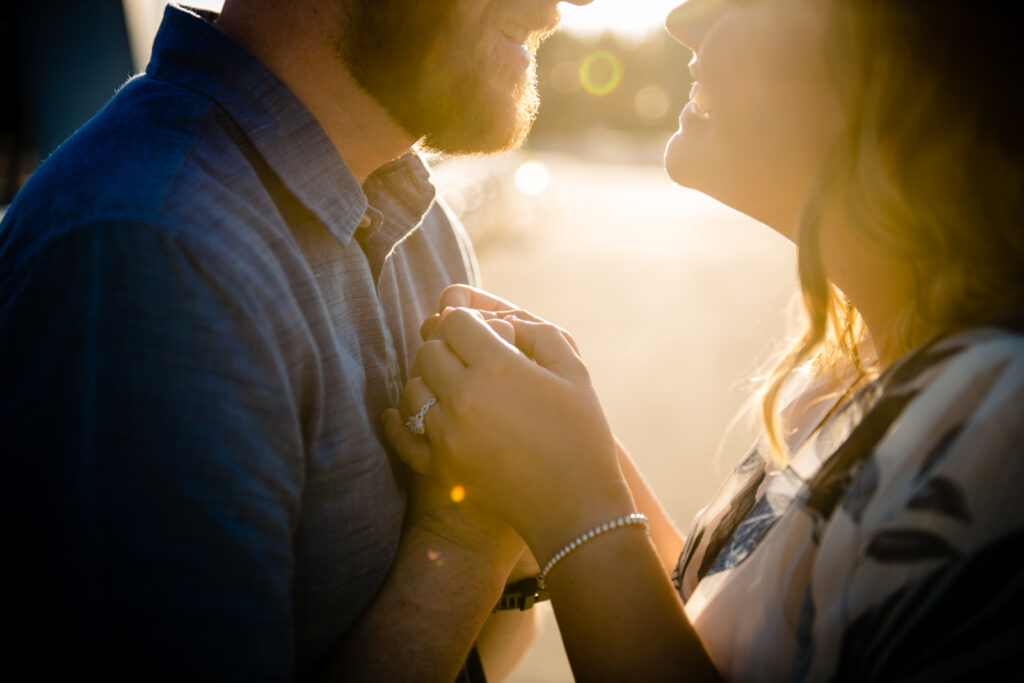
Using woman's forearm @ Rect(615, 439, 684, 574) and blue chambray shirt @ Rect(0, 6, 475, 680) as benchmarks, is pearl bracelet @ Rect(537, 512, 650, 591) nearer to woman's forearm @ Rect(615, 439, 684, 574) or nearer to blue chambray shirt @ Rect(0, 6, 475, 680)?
blue chambray shirt @ Rect(0, 6, 475, 680)

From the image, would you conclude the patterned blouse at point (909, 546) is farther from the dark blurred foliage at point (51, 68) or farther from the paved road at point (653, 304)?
the dark blurred foliage at point (51, 68)

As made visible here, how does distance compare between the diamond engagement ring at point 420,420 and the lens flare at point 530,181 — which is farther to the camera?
the lens flare at point 530,181

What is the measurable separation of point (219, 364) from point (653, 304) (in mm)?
9356

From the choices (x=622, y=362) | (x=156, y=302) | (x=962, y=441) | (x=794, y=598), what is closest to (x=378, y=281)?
(x=156, y=302)

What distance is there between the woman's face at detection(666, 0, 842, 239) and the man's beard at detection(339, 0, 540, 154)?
508mm

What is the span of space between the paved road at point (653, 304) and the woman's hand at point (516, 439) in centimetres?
117

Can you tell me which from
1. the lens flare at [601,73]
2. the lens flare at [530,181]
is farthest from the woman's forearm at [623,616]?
the lens flare at [601,73]

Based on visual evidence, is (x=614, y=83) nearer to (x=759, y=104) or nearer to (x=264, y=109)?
(x=759, y=104)

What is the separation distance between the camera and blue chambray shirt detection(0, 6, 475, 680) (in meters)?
0.96

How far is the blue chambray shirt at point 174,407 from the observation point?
3.16 ft

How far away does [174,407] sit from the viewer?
1.00m

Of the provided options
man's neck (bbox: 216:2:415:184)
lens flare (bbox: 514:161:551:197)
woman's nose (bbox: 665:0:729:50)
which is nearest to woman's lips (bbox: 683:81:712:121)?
woman's nose (bbox: 665:0:729:50)

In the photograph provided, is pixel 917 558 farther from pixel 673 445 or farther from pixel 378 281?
pixel 673 445

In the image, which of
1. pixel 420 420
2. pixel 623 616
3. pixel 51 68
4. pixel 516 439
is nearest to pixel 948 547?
pixel 623 616
